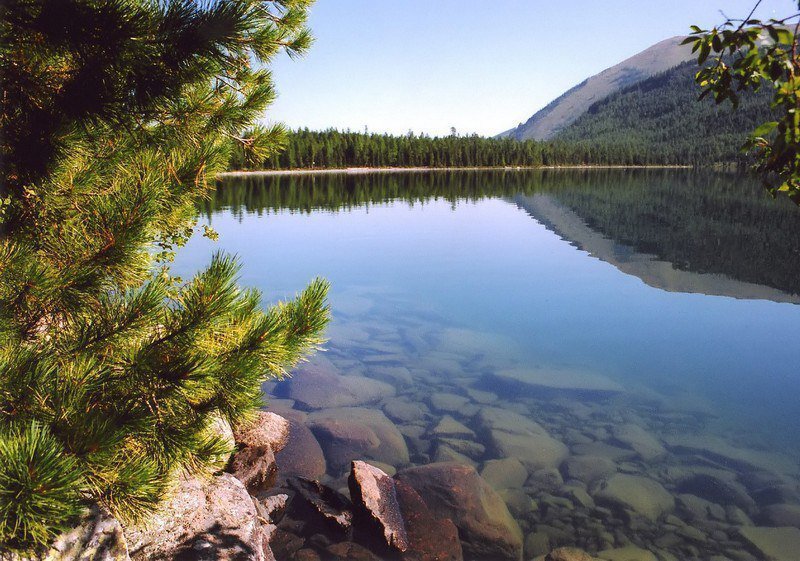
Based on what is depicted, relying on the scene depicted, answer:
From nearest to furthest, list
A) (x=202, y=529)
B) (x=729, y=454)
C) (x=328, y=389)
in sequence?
(x=202, y=529) < (x=729, y=454) < (x=328, y=389)

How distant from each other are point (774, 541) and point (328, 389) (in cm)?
902

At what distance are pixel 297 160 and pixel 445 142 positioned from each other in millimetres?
56409

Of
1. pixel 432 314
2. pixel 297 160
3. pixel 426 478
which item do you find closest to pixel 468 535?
pixel 426 478

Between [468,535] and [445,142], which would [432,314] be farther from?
[445,142]

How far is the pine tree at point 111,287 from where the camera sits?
368 cm

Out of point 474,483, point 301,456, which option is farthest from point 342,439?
point 474,483

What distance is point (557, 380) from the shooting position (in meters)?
14.1

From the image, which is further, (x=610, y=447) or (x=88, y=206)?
(x=610, y=447)

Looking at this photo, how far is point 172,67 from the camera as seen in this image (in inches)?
175

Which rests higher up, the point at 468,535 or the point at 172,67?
the point at 172,67

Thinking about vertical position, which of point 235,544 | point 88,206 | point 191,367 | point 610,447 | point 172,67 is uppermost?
point 172,67

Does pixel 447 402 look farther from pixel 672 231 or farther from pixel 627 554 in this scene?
pixel 672 231

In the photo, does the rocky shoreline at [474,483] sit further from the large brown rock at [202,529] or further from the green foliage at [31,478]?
the green foliage at [31,478]

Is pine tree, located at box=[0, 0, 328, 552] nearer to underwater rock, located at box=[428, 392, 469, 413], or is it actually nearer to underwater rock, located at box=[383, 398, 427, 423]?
underwater rock, located at box=[383, 398, 427, 423]
